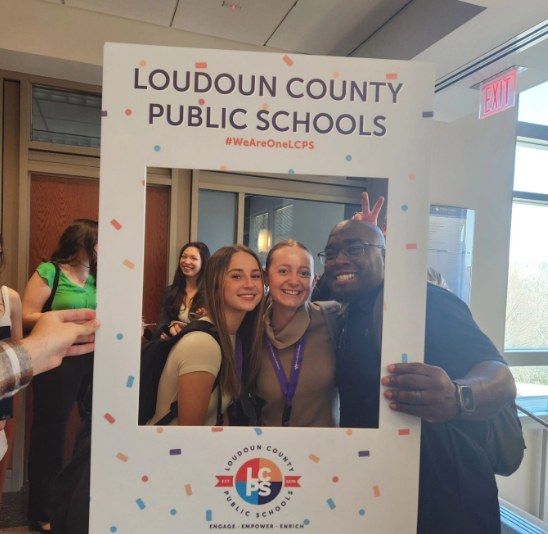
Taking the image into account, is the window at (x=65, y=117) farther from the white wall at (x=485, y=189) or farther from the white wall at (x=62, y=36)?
the white wall at (x=485, y=189)

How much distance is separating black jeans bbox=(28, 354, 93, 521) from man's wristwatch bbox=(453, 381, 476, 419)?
6.45ft

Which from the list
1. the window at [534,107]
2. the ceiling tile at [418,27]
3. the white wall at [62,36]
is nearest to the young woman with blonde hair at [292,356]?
the ceiling tile at [418,27]

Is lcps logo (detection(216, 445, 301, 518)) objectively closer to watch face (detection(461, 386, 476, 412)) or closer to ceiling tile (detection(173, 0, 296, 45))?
watch face (detection(461, 386, 476, 412))

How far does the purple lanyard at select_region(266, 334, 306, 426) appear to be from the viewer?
1.10 m

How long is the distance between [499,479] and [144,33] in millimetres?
4653

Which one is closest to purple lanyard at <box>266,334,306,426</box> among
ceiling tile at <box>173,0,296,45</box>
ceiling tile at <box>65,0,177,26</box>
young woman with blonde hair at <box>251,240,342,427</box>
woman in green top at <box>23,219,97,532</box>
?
young woman with blonde hair at <box>251,240,342,427</box>

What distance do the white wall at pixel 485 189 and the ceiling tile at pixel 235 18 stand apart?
5.93 ft

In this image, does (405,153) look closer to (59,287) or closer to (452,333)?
(452,333)

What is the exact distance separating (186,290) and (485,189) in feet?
12.1

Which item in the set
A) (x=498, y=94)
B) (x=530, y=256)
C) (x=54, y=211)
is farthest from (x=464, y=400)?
(x=530, y=256)

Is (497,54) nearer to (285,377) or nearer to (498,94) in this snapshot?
(498,94)

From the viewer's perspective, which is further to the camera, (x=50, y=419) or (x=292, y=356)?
(x=50, y=419)

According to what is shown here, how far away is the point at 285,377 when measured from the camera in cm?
110

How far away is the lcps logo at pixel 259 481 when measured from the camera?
1090 mm
